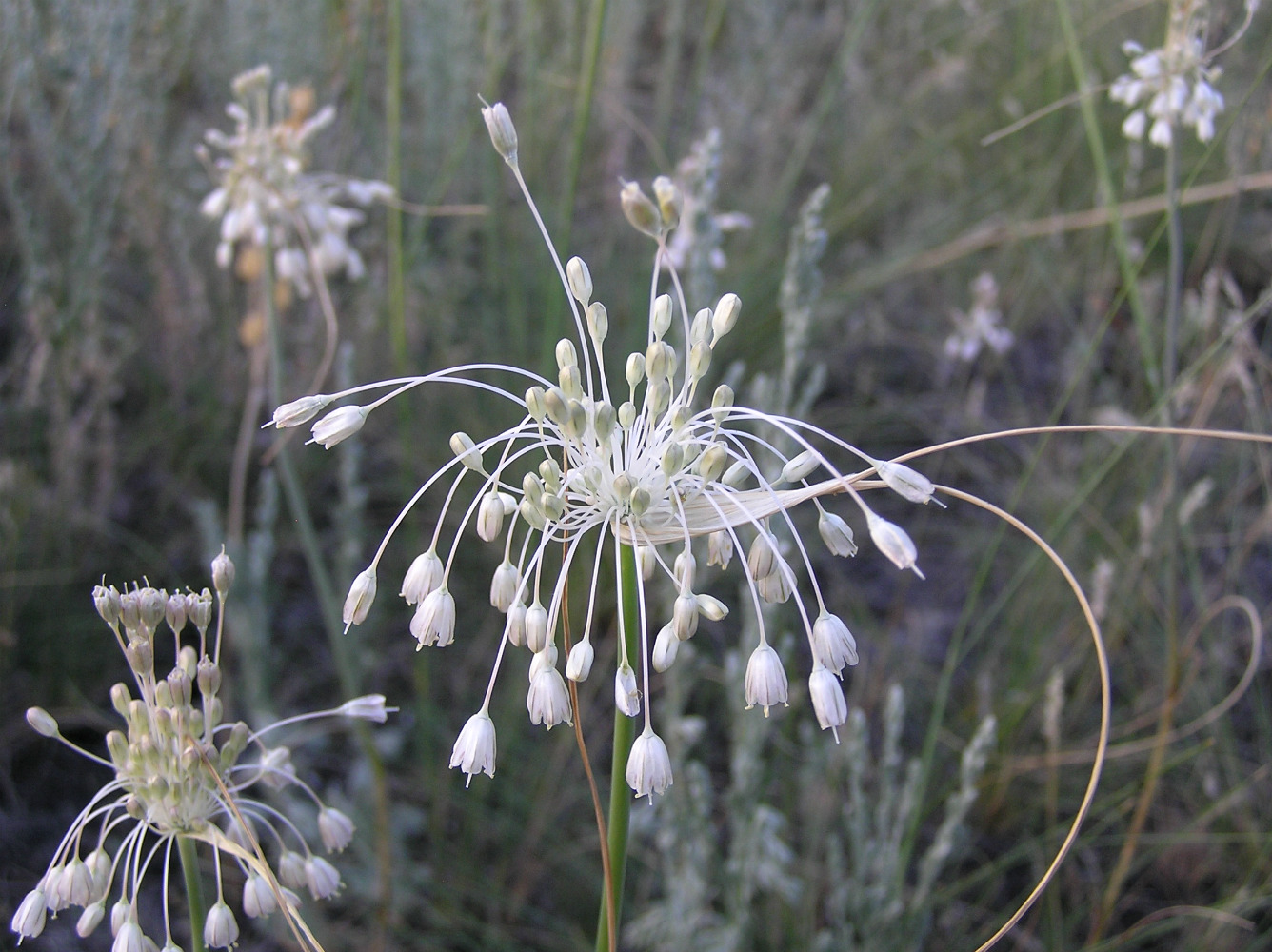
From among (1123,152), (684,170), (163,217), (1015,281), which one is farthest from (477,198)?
(1123,152)

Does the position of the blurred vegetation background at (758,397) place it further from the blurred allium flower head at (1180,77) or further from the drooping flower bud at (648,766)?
the drooping flower bud at (648,766)

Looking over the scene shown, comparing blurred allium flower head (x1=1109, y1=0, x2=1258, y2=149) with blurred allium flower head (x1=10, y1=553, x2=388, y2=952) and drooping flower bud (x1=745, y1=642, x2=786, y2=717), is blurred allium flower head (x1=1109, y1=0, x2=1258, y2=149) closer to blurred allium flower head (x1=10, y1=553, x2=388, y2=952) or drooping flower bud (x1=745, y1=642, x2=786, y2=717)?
drooping flower bud (x1=745, y1=642, x2=786, y2=717)

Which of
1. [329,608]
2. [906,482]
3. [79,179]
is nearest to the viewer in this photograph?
[906,482]

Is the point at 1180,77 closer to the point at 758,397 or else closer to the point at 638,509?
the point at 758,397

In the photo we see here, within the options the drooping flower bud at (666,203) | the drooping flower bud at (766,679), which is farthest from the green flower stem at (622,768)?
the drooping flower bud at (666,203)

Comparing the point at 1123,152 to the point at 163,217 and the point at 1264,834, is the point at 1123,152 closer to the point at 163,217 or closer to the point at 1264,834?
the point at 1264,834

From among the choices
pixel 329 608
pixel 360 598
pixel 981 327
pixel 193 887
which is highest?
pixel 981 327

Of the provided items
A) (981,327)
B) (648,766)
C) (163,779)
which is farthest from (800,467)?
(981,327)

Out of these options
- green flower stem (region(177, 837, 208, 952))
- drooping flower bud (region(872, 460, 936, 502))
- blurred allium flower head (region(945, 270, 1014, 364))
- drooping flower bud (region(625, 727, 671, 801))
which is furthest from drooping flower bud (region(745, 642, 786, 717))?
blurred allium flower head (region(945, 270, 1014, 364))
